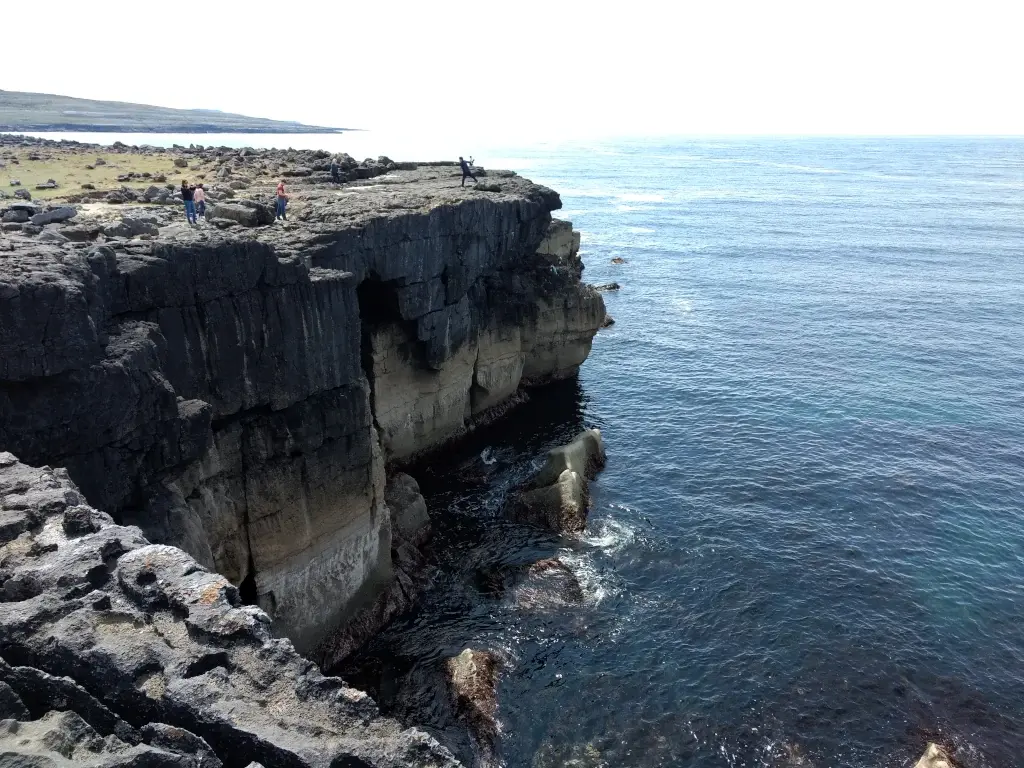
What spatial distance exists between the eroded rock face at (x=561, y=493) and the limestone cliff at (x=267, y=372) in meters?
7.68

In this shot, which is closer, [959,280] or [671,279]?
[959,280]

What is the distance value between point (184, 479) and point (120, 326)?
502 cm

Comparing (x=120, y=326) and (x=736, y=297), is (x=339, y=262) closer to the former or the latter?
(x=120, y=326)

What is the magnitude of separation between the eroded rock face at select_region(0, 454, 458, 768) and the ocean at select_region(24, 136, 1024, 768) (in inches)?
630

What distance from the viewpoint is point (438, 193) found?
1670 inches

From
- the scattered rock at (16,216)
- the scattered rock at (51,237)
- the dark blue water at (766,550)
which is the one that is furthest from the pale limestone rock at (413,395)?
the scattered rock at (51,237)

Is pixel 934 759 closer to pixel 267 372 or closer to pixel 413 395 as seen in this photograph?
pixel 267 372

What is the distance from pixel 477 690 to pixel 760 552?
15.9m

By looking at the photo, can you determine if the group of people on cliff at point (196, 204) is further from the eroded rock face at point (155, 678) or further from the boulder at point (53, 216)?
the eroded rock face at point (155, 678)

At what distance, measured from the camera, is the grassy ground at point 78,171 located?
41306 mm

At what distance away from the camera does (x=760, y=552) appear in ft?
115

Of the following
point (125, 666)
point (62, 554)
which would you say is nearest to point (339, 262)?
point (62, 554)

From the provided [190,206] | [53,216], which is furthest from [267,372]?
[53,216]

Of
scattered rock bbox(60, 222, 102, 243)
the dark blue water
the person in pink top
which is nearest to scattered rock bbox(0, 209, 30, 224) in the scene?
scattered rock bbox(60, 222, 102, 243)
